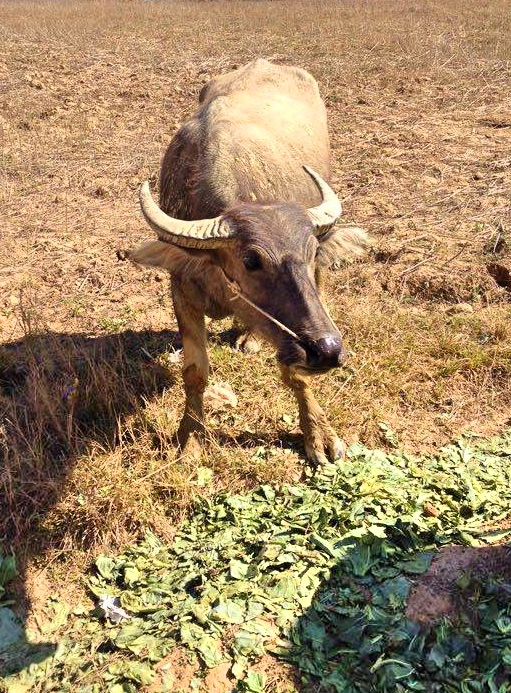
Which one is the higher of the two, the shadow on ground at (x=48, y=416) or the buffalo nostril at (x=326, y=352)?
the buffalo nostril at (x=326, y=352)

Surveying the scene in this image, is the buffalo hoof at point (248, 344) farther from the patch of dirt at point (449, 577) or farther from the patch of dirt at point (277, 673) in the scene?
the patch of dirt at point (277, 673)

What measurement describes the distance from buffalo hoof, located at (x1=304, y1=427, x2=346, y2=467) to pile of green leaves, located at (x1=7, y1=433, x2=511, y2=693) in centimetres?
10

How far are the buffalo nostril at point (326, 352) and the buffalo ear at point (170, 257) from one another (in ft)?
2.43

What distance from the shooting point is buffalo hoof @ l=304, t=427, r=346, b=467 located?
11.0 feet

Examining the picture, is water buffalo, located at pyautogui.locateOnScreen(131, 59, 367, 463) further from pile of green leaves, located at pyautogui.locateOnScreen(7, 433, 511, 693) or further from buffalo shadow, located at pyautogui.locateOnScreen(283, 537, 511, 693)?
buffalo shadow, located at pyautogui.locateOnScreen(283, 537, 511, 693)

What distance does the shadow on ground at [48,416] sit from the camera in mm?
2887

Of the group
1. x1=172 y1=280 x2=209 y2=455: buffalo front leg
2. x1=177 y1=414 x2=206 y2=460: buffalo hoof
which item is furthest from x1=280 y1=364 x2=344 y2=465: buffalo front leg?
x1=177 y1=414 x2=206 y2=460: buffalo hoof

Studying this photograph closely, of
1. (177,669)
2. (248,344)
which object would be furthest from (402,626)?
(248,344)

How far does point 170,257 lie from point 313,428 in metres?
1.23

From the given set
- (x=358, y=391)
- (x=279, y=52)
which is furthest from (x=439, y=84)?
(x=358, y=391)

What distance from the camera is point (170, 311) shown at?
15.6ft

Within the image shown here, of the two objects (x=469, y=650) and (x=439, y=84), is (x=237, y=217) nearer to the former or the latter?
(x=469, y=650)

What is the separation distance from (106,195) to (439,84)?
6.27 meters

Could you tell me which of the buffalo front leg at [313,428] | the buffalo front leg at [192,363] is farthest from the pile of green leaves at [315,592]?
the buffalo front leg at [192,363]
